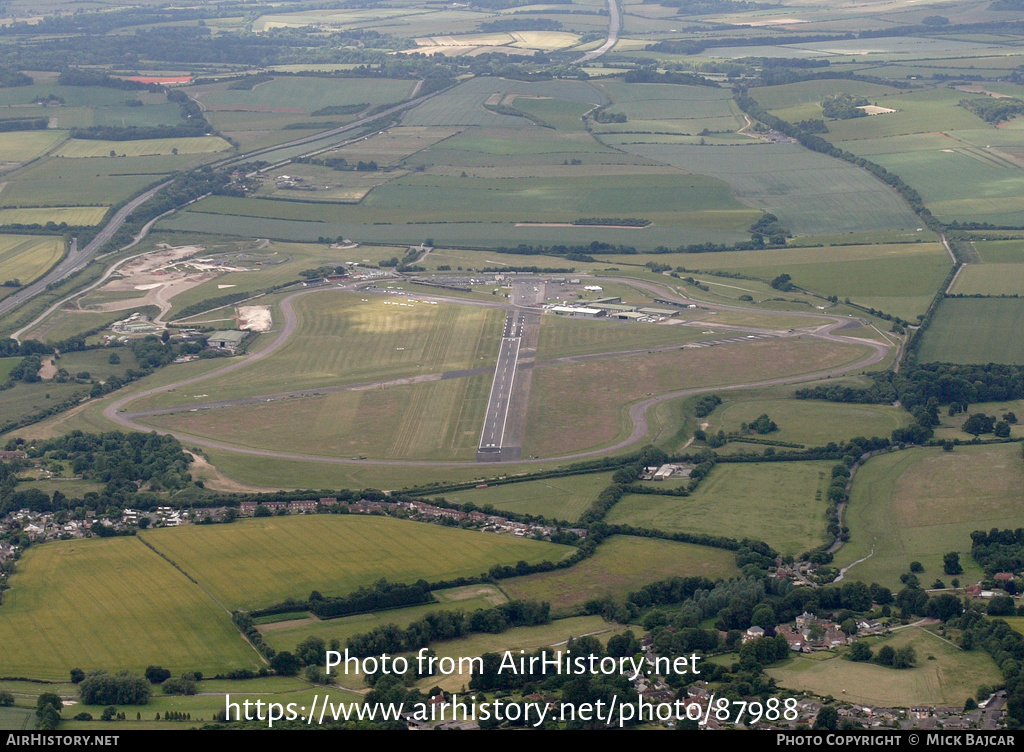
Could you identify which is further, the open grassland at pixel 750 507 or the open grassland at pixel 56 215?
the open grassland at pixel 56 215

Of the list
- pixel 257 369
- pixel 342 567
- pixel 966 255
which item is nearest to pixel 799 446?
pixel 342 567

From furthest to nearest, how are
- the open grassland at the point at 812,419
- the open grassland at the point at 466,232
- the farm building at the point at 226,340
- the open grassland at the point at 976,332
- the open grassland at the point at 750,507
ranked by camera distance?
the open grassland at the point at 466,232 → the farm building at the point at 226,340 → the open grassland at the point at 976,332 → the open grassland at the point at 812,419 → the open grassland at the point at 750,507

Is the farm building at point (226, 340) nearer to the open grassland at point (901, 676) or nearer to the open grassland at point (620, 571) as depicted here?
the open grassland at point (620, 571)

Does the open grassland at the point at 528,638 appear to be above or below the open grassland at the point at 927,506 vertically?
above

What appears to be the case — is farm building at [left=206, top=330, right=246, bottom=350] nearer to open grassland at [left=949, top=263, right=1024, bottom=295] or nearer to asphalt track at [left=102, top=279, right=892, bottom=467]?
asphalt track at [left=102, top=279, right=892, bottom=467]

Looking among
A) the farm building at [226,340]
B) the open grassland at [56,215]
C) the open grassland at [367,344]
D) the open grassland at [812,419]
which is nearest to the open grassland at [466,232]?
the open grassland at [56,215]

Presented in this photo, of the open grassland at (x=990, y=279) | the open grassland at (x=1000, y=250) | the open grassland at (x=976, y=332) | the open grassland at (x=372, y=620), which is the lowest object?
the open grassland at (x=372, y=620)

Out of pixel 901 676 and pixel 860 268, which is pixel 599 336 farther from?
pixel 901 676

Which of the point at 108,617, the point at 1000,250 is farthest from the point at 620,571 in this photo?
the point at 1000,250
